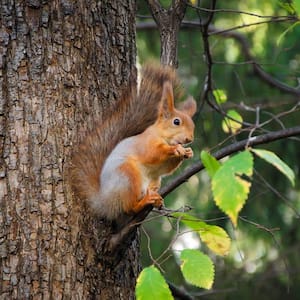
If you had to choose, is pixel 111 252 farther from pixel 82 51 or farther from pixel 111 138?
pixel 82 51

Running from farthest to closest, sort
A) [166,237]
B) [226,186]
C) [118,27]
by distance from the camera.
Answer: [166,237] → [118,27] → [226,186]

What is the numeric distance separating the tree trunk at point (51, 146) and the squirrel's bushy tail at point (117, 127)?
0.03 meters

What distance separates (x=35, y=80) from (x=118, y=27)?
293 millimetres

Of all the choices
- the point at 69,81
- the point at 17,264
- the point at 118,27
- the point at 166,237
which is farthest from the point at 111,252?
the point at 166,237

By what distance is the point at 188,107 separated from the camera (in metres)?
1.99

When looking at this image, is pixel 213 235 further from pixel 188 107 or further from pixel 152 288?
pixel 188 107

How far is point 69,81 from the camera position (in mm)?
1852

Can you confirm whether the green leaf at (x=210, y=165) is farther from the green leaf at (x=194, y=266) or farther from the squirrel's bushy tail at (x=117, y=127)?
the squirrel's bushy tail at (x=117, y=127)

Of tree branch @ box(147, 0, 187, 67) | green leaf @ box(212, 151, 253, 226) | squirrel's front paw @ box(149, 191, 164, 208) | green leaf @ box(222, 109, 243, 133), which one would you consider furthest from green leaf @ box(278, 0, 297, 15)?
green leaf @ box(212, 151, 253, 226)

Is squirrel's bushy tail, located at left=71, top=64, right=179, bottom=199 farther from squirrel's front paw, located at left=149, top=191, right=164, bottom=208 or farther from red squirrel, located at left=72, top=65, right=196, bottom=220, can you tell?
squirrel's front paw, located at left=149, top=191, right=164, bottom=208

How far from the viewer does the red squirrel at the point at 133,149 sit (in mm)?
1811

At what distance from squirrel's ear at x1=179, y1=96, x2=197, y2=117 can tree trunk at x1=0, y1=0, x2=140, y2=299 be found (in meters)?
0.18

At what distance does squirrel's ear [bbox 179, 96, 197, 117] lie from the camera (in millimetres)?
1973

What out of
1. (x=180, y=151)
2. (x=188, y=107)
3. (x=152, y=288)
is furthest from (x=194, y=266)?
(x=188, y=107)
